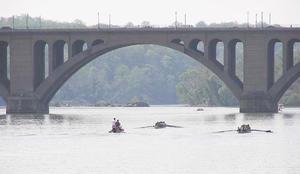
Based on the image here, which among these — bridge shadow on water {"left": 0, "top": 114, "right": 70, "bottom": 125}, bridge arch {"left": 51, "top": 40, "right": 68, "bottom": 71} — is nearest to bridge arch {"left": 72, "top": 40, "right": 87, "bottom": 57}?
bridge arch {"left": 51, "top": 40, "right": 68, "bottom": 71}

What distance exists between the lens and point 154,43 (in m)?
156

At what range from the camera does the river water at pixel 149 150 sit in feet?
234

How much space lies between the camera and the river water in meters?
71.2

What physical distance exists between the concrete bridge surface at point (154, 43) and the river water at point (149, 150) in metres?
30.3

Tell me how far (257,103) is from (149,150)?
68.4 meters

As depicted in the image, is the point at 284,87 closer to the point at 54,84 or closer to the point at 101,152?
the point at 54,84

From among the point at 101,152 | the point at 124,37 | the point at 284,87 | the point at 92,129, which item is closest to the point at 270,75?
the point at 284,87

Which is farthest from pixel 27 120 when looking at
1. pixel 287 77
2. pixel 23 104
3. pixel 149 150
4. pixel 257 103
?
pixel 149 150

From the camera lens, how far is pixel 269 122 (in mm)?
123938

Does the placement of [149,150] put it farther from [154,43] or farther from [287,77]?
[154,43]

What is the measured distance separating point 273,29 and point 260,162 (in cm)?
7590

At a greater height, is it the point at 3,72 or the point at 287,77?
the point at 3,72

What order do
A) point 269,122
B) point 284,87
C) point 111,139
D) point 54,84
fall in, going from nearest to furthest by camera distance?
1. point 111,139
2. point 269,122
3. point 284,87
4. point 54,84

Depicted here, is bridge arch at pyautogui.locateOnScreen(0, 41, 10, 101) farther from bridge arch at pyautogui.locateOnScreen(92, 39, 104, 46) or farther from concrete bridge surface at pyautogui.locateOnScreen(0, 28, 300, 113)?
bridge arch at pyautogui.locateOnScreen(92, 39, 104, 46)
